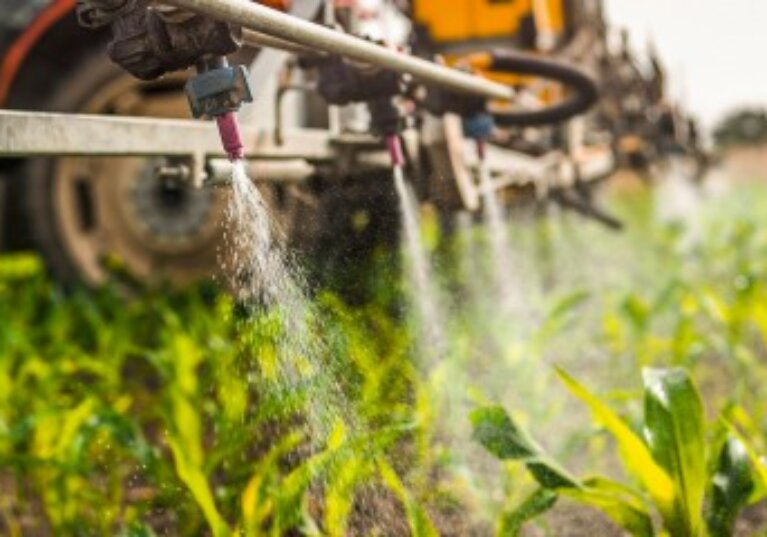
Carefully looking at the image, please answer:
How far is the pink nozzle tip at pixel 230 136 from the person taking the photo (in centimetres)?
127

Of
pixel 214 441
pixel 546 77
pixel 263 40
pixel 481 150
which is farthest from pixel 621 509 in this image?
pixel 546 77

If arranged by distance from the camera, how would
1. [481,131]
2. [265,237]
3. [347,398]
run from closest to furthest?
1. [265,237]
2. [347,398]
3. [481,131]

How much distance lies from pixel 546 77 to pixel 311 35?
1.58 meters

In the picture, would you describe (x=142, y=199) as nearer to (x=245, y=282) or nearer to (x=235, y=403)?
Result: (x=235, y=403)

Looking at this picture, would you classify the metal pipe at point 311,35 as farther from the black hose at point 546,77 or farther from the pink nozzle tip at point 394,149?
the black hose at point 546,77

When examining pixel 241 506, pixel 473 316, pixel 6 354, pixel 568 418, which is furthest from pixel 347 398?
pixel 473 316

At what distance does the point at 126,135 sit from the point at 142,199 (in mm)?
2206

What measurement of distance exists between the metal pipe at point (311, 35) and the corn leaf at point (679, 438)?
643mm

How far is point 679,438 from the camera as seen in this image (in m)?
1.48

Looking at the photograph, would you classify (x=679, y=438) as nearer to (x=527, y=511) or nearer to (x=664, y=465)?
(x=664, y=465)


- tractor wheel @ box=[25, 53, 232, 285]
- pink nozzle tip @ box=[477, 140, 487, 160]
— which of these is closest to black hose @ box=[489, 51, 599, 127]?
pink nozzle tip @ box=[477, 140, 487, 160]

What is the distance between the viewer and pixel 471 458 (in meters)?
2.15

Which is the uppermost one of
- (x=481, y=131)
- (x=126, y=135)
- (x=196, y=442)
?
(x=126, y=135)

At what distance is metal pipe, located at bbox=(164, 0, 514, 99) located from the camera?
3.70 ft
